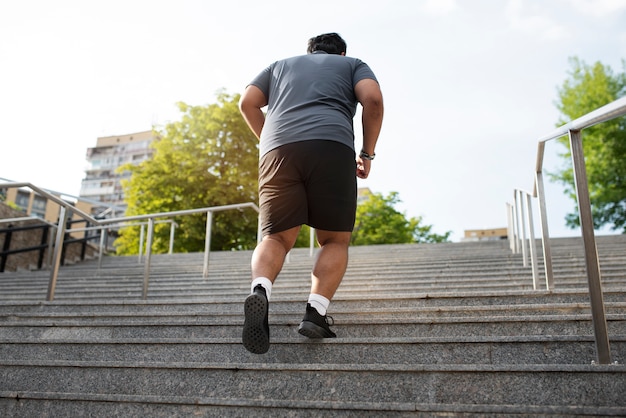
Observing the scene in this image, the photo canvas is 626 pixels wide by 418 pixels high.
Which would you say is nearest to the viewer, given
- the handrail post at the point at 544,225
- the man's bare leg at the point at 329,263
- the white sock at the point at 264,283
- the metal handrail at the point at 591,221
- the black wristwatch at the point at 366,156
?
the metal handrail at the point at 591,221

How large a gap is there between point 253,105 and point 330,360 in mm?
1353

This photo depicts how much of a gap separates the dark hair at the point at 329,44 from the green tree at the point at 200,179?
1476 centimetres

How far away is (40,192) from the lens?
448 cm

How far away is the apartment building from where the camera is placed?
62.7 metres

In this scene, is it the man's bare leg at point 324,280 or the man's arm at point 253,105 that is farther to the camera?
the man's arm at point 253,105

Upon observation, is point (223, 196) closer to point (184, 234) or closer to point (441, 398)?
point (184, 234)

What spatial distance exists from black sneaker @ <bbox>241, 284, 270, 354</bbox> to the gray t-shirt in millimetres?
791

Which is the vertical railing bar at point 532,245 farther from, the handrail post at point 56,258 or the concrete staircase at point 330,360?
the handrail post at point 56,258

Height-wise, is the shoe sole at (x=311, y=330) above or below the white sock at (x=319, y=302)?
below

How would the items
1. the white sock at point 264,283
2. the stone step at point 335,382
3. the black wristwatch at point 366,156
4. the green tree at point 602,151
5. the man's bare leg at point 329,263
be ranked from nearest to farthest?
1. the stone step at point 335,382
2. the white sock at point 264,283
3. the man's bare leg at point 329,263
4. the black wristwatch at point 366,156
5. the green tree at point 602,151

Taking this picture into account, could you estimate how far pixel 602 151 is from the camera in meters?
17.1

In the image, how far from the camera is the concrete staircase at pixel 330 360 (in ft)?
6.40

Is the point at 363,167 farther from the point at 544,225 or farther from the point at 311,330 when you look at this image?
the point at 544,225

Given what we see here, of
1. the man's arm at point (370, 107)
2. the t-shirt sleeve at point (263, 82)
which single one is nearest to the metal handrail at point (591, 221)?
the man's arm at point (370, 107)
